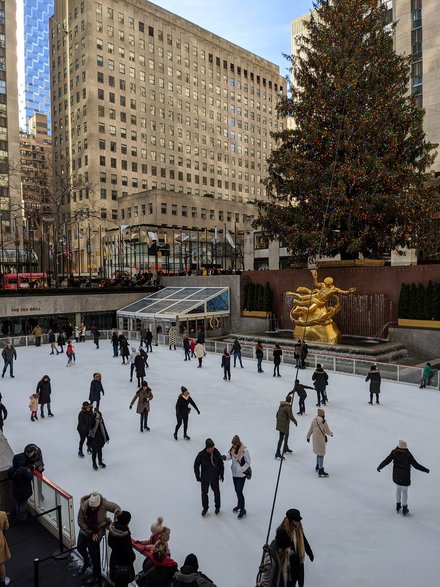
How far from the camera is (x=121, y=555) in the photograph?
17.3 feet

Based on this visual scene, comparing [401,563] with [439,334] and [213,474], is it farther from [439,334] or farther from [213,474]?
[439,334]

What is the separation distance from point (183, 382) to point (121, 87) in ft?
Answer: 234

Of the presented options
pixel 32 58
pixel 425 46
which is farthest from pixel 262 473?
pixel 32 58

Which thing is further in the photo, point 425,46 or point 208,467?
point 425,46

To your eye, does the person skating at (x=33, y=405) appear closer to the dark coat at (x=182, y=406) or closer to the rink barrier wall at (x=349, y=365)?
the dark coat at (x=182, y=406)

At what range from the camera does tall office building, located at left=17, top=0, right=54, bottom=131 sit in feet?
495

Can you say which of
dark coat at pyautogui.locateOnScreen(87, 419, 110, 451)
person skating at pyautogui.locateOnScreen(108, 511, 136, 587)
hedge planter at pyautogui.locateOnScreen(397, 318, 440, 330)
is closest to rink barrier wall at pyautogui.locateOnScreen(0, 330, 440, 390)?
hedge planter at pyautogui.locateOnScreen(397, 318, 440, 330)

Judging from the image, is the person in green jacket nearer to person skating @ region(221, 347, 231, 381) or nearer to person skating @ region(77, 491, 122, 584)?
person skating @ region(221, 347, 231, 381)

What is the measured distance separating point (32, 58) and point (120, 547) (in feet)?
606

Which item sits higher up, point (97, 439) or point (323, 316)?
point (323, 316)

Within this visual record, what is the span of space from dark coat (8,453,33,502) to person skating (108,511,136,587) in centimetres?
240

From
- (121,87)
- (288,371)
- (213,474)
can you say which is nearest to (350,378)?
(288,371)

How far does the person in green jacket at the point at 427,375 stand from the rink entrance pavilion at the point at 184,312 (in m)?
16.1

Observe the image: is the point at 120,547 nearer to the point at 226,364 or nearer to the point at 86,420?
the point at 86,420
